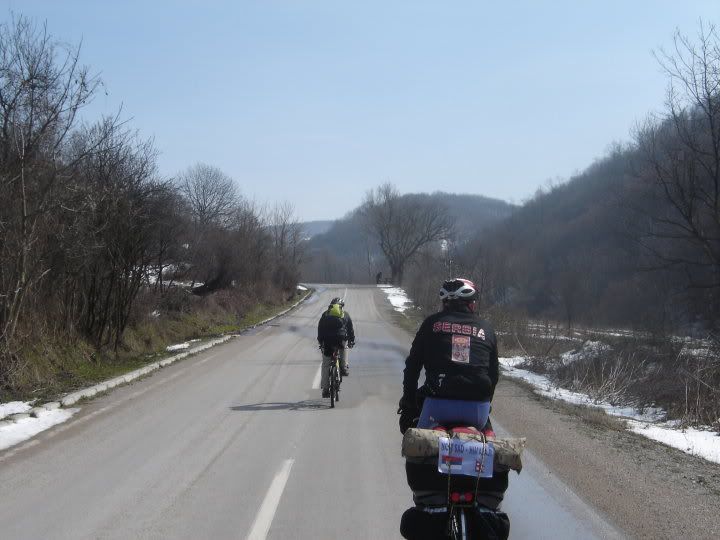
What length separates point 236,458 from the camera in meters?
8.27

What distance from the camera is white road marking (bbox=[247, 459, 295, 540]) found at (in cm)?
568

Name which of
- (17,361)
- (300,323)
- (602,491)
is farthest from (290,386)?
(300,323)

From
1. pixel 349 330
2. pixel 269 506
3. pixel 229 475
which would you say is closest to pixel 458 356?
pixel 269 506

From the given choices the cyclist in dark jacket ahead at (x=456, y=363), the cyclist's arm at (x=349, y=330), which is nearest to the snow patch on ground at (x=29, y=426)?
the cyclist's arm at (x=349, y=330)

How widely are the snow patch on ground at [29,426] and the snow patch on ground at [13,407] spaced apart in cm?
40

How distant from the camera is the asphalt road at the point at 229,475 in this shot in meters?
5.90

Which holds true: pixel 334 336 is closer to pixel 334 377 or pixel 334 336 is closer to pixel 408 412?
pixel 334 377

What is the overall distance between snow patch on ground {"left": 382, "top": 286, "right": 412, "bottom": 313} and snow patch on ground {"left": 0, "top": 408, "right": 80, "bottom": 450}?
138 feet

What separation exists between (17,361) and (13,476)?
661 centimetres

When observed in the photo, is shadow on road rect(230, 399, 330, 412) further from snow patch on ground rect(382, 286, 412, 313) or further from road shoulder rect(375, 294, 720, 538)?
snow patch on ground rect(382, 286, 412, 313)

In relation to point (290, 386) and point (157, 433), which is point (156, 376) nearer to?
point (290, 386)

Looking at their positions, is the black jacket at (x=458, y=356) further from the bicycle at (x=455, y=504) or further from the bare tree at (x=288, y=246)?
the bare tree at (x=288, y=246)

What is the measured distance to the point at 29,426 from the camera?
10.0 metres

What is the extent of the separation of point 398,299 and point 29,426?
55.3 metres
